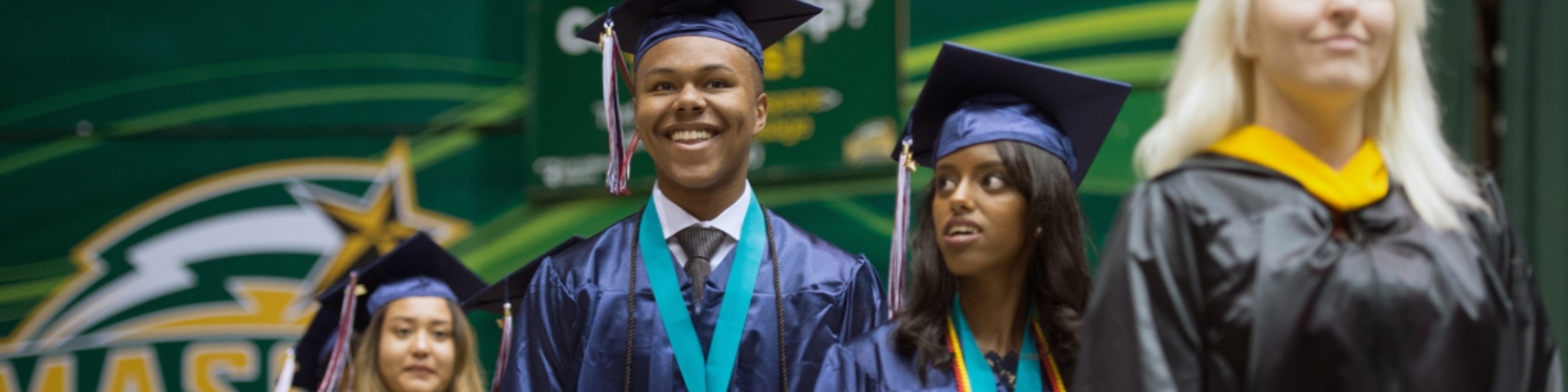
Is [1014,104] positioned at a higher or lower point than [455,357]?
higher

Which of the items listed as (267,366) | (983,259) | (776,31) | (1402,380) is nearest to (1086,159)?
(983,259)

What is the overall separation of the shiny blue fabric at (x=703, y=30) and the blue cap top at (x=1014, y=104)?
464mm

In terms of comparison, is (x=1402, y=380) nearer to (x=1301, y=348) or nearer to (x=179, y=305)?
(x=1301, y=348)

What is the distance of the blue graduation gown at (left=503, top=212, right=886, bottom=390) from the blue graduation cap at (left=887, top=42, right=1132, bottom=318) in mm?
307

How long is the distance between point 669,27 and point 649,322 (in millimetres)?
558

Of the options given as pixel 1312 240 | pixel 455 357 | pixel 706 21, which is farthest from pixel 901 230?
pixel 455 357

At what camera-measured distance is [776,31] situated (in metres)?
3.12

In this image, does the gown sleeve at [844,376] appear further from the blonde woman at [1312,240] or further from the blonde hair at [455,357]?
the blonde hair at [455,357]

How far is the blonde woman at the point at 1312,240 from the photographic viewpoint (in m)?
1.67

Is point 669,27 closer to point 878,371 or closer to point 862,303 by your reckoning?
point 862,303

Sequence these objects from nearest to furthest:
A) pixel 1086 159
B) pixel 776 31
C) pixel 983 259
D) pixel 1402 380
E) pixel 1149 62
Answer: pixel 1402 380 → pixel 983 259 → pixel 1086 159 → pixel 776 31 → pixel 1149 62

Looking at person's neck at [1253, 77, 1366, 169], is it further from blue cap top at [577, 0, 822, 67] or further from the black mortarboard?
the black mortarboard

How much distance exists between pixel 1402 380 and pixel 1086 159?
99 cm

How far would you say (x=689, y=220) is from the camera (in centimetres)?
287
